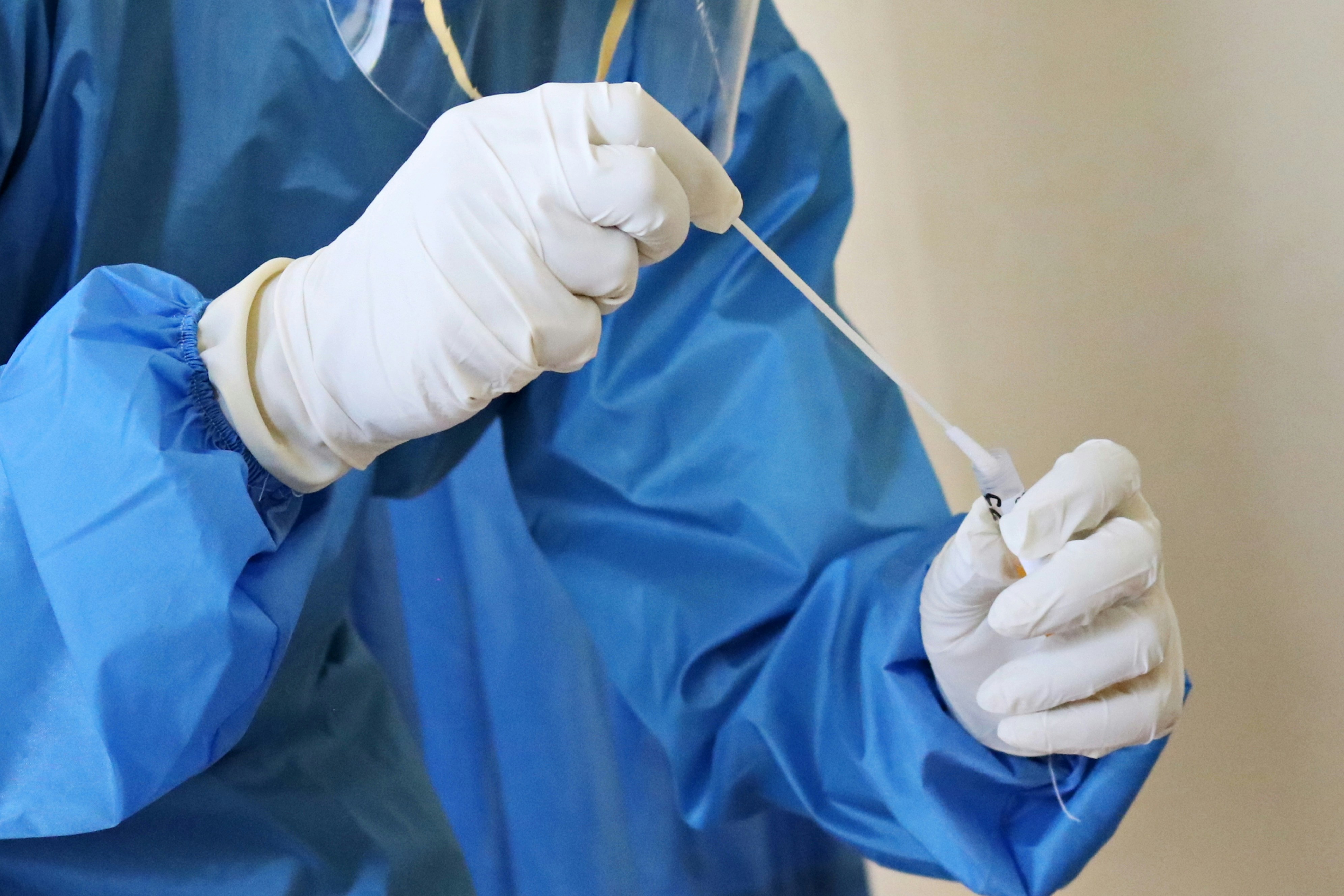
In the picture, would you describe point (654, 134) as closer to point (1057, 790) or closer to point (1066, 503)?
point (1066, 503)

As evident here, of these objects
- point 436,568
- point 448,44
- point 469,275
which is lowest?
point 436,568

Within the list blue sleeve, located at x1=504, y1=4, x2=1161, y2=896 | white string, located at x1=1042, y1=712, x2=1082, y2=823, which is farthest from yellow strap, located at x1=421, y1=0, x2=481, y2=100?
white string, located at x1=1042, y1=712, x2=1082, y2=823

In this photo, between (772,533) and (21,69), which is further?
(772,533)

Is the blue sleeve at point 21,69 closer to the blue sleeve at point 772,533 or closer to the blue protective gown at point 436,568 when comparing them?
the blue protective gown at point 436,568

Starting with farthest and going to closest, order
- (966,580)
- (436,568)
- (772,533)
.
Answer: (436,568) < (772,533) < (966,580)

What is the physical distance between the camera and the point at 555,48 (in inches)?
27.1

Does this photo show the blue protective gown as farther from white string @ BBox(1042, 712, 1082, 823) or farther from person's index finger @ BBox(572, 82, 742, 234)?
person's index finger @ BBox(572, 82, 742, 234)

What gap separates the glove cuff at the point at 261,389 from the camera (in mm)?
532

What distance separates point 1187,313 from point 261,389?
0.65m

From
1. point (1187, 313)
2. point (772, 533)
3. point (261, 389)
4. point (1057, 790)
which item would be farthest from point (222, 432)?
point (1187, 313)

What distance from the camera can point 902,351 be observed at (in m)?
0.99

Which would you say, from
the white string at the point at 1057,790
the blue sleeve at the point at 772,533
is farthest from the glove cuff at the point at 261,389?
the white string at the point at 1057,790

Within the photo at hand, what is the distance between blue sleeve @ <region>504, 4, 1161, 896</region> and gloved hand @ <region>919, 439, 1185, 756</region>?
7cm

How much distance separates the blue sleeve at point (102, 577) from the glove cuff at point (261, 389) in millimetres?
38
